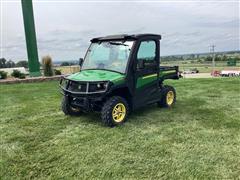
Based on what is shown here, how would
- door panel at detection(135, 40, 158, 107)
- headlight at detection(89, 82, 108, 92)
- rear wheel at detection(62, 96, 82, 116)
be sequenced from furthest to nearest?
rear wheel at detection(62, 96, 82, 116), door panel at detection(135, 40, 158, 107), headlight at detection(89, 82, 108, 92)

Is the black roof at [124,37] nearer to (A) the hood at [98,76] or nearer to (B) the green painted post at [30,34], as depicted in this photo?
(A) the hood at [98,76]

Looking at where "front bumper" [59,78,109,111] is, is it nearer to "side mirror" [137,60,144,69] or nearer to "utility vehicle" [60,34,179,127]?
"utility vehicle" [60,34,179,127]

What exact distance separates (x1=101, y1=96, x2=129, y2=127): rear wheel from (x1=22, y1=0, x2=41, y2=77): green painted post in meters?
8.50

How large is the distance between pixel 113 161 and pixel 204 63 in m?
86.2

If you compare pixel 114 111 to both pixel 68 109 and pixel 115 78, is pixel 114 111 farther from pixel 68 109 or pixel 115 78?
pixel 68 109

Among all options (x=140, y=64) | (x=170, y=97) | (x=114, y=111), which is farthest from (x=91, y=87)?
(x=170, y=97)

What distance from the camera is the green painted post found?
11523 mm

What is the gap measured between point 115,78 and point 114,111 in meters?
0.56

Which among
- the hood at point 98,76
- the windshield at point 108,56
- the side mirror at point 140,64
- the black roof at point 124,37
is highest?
the black roof at point 124,37

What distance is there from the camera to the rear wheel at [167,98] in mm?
5641

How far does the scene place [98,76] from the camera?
4410mm

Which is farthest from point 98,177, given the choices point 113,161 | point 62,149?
point 62,149

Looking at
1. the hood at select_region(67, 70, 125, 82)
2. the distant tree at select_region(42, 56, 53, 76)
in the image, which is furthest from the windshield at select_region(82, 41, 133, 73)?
the distant tree at select_region(42, 56, 53, 76)

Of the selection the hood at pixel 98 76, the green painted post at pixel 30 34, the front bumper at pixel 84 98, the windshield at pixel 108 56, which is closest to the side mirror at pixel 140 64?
the windshield at pixel 108 56
